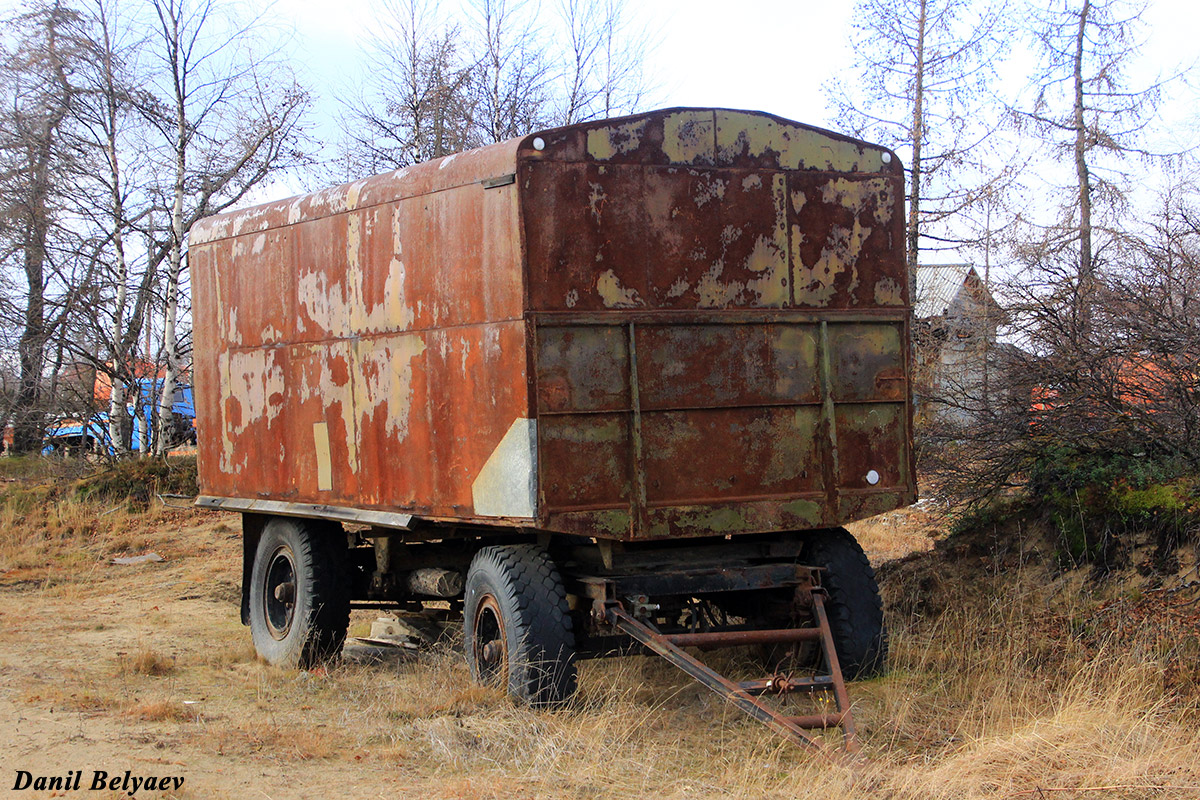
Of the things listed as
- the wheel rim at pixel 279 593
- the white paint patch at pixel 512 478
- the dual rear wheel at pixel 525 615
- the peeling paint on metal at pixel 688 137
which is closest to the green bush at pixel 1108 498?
the dual rear wheel at pixel 525 615

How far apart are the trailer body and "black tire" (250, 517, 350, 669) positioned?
4.34 feet

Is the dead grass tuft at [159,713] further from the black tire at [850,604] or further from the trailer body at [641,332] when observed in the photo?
the black tire at [850,604]

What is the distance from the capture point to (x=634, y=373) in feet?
21.2

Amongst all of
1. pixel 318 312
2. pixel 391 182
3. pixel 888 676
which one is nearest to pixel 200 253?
pixel 318 312

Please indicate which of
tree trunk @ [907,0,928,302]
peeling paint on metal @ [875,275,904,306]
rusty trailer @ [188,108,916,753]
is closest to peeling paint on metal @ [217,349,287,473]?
rusty trailer @ [188,108,916,753]

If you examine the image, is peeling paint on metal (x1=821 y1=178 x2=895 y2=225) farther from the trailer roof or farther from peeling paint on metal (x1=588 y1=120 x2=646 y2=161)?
peeling paint on metal (x1=588 y1=120 x2=646 y2=161)

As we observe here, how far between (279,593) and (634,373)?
4.21 m

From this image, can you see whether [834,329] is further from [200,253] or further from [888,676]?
[200,253]

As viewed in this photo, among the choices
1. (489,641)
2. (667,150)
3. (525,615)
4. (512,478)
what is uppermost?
(667,150)

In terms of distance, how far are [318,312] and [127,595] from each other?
19.5ft

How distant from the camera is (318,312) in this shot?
829cm

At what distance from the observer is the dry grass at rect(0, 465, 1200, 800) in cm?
516

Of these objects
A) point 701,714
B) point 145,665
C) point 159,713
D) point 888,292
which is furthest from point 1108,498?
point 145,665

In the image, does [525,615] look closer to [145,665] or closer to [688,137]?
[688,137]
